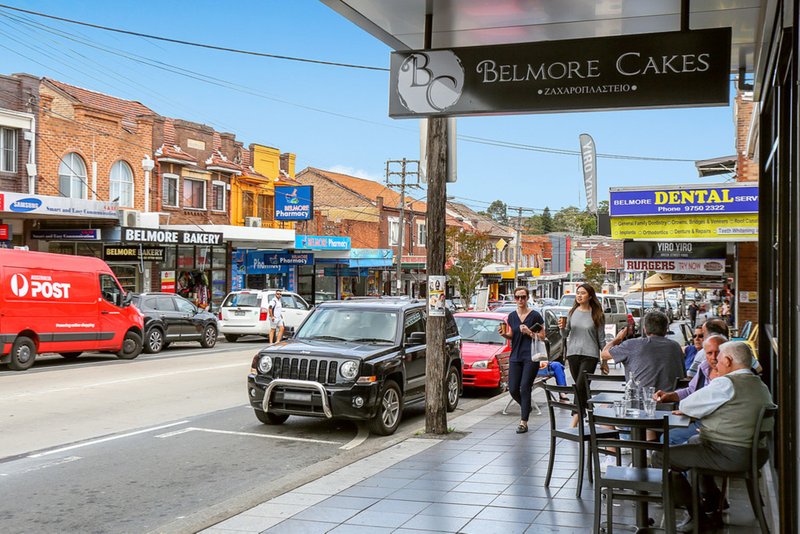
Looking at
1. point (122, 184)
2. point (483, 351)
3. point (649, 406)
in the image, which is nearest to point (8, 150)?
point (122, 184)

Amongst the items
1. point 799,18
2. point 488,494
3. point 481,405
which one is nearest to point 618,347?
point 488,494

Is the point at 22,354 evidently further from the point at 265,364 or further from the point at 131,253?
the point at 131,253

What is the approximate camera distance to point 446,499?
6770mm

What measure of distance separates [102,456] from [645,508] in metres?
6.24

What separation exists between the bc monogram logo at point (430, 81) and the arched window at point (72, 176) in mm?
26240

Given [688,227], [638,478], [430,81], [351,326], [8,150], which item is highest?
[8,150]

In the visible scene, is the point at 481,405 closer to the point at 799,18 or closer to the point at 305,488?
the point at 305,488

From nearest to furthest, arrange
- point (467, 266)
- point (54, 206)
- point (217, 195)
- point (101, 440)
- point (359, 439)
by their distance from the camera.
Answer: point (101, 440), point (359, 439), point (54, 206), point (217, 195), point (467, 266)

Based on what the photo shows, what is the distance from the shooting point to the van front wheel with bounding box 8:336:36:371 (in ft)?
59.5

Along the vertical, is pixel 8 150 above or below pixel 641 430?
above

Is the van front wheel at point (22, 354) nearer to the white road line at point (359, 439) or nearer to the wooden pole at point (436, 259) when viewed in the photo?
the white road line at point (359, 439)

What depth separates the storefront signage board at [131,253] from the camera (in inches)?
1233

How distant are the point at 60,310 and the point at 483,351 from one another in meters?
10.5

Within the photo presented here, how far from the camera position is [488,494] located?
6949 mm
